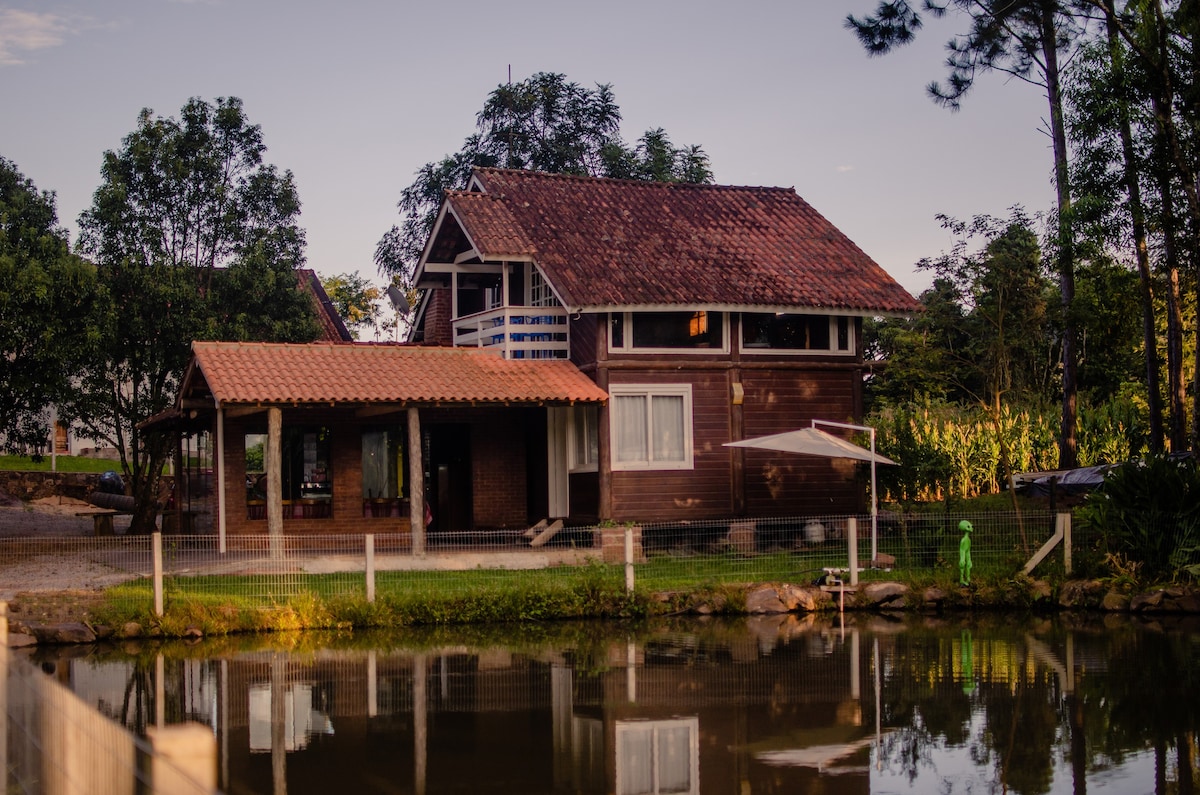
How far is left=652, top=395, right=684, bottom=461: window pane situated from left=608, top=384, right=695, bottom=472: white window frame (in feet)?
0.24

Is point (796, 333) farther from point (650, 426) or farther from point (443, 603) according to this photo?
point (443, 603)

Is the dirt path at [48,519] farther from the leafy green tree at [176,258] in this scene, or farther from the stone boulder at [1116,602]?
the stone boulder at [1116,602]

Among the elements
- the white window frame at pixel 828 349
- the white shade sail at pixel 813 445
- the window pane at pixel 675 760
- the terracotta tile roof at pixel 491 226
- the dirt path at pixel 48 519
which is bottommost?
the window pane at pixel 675 760

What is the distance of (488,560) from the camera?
21547 millimetres

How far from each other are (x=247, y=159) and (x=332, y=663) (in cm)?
1824

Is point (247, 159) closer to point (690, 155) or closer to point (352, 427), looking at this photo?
point (352, 427)

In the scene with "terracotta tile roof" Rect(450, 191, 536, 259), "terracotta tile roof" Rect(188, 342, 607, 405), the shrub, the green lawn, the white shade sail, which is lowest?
the shrub

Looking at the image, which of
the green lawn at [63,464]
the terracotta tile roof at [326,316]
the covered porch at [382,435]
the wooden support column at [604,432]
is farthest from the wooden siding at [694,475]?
the green lawn at [63,464]

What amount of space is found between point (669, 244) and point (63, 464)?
28.1 metres

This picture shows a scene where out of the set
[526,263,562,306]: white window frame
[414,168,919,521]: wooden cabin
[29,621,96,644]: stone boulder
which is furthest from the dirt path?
[29,621,96,644]: stone boulder

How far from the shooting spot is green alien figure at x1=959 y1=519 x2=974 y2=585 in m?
19.6

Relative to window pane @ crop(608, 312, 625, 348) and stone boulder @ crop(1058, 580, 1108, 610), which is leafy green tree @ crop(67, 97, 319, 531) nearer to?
window pane @ crop(608, 312, 625, 348)

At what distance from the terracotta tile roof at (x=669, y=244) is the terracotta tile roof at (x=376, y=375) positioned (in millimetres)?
1751

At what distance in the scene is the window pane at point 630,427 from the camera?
2492 cm
